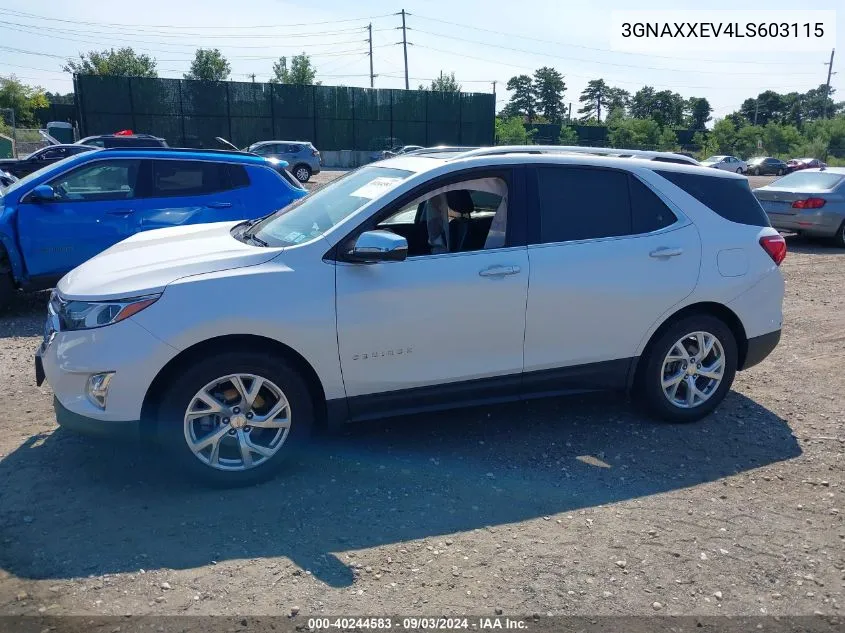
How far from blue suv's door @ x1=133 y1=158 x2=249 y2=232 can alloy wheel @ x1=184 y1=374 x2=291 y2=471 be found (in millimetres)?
4476

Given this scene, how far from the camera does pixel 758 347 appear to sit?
507 cm

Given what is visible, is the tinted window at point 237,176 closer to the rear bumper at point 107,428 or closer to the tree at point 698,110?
the rear bumper at point 107,428

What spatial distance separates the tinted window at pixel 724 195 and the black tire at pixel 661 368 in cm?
76

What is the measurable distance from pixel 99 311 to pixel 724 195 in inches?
161

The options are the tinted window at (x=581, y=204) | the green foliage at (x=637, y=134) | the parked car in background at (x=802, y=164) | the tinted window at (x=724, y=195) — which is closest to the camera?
the tinted window at (x=581, y=204)

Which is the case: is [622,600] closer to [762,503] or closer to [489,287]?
[762,503]

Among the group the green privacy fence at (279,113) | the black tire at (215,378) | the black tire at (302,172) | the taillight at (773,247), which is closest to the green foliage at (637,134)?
the green privacy fence at (279,113)

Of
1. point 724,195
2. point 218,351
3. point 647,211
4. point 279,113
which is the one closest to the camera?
point 218,351

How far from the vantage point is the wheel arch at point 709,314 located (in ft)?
15.7

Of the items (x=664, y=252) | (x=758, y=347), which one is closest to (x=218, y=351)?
(x=664, y=252)

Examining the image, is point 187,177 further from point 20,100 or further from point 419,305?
point 20,100

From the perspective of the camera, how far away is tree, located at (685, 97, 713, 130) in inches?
3777

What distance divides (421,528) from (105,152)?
19.9 ft

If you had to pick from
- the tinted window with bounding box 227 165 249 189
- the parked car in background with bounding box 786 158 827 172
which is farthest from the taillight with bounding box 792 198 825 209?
the parked car in background with bounding box 786 158 827 172
